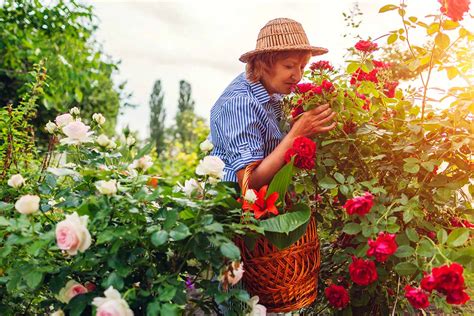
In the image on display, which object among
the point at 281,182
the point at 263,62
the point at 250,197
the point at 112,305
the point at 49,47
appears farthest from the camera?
the point at 49,47

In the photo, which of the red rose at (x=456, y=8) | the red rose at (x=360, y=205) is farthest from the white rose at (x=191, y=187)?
the red rose at (x=456, y=8)

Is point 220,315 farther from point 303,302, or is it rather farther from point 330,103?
point 330,103

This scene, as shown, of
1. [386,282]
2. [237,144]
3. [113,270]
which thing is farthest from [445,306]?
[113,270]

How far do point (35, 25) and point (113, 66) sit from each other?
3.28 feet

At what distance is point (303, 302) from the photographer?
1936 millimetres

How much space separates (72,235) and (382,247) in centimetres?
91

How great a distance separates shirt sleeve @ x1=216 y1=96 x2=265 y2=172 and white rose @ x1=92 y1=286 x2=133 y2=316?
2.27 feet

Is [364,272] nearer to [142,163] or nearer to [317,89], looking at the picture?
[317,89]

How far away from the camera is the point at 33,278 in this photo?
5.29 ft

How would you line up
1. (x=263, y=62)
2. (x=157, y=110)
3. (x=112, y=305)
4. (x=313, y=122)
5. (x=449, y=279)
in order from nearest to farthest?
(x=112, y=305) → (x=449, y=279) → (x=313, y=122) → (x=263, y=62) → (x=157, y=110)

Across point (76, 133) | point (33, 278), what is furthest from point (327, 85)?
point (33, 278)

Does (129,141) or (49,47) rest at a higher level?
(49,47)

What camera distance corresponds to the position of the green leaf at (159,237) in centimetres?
150

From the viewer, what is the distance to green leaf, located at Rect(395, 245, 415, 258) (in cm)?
186
